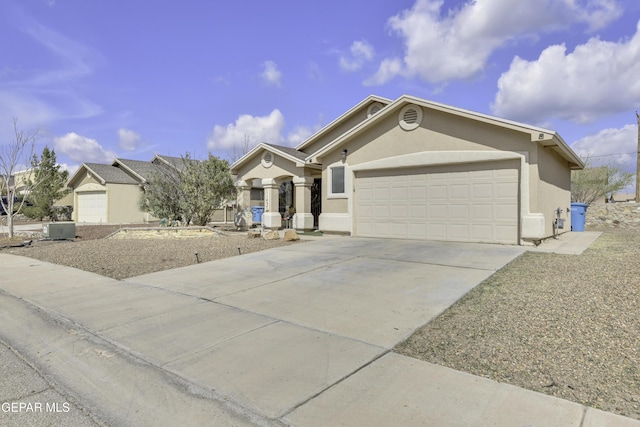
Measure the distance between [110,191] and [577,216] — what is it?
92.1 ft

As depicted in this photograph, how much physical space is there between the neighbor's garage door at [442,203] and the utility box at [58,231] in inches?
436

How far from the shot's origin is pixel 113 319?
522 cm

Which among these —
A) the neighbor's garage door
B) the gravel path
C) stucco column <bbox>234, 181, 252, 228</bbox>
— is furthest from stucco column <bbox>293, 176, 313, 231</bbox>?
the gravel path

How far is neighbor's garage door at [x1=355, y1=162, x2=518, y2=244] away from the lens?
35.7ft

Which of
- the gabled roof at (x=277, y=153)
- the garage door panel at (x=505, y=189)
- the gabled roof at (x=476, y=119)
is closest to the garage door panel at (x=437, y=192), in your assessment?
the garage door panel at (x=505, y=189)

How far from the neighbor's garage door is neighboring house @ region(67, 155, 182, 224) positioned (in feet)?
60.9

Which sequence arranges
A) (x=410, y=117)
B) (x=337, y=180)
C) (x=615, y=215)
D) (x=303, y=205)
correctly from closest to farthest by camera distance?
(x=410, y=117)
(x=337, y=180)
(x=303, y=205)
(x=615, y=215)

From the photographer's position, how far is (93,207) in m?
28.5

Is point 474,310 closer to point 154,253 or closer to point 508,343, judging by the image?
point 508,343

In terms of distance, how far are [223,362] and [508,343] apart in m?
2.95

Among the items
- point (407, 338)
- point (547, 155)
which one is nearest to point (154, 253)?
point (407, 338)

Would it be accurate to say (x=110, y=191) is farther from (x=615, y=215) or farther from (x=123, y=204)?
(x=615, y=215)

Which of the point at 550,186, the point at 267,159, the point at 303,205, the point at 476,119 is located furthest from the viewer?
the point at 267,159

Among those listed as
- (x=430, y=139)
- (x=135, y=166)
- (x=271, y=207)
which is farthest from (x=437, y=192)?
(x=135, y=166)
